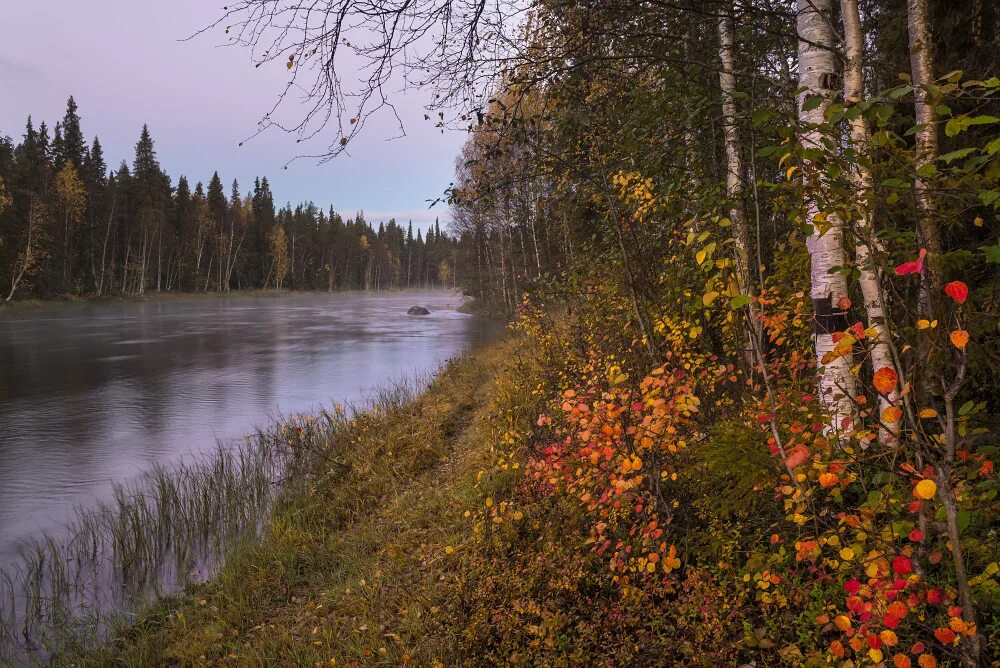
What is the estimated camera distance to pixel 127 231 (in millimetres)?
52625

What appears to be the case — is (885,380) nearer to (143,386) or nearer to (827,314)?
(827,314)

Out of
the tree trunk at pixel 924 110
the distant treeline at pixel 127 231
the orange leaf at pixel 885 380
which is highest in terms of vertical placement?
the distant treeline at pixel 127 231

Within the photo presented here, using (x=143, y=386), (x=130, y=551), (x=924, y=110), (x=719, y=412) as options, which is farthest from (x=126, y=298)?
(x=924, y=110)

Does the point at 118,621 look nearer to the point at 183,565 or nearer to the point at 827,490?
the point at 183,565

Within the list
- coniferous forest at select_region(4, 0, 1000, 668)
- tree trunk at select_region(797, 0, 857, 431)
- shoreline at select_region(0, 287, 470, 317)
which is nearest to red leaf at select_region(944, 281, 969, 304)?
coniferous forest at select_region(4, 0, 1000, 668)

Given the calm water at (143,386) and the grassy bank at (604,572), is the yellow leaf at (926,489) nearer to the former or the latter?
the grassy bank at (604,572)

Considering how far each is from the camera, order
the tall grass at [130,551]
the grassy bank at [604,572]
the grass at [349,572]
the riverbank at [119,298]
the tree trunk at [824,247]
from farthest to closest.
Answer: the riverbank at [119,298] < the tall grass at [130,551] < the grass at [349,572] < the tree trunk at [824,247] < the grassy bank at [604,572]

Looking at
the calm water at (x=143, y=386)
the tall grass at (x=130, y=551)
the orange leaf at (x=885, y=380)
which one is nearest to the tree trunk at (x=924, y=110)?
the orange leaf at (x=885, y=380)

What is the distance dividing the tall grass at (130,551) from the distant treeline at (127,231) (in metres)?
37.7

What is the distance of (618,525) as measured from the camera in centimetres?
431

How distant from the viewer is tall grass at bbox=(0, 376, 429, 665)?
5.32m

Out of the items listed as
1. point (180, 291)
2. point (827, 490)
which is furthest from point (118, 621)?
point (180, 291)

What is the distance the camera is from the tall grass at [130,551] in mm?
5320

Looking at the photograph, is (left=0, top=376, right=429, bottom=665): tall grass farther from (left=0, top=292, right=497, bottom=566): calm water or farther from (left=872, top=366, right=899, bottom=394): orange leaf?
(left=872, top=366, right=899, bottom=394): orange leaf
